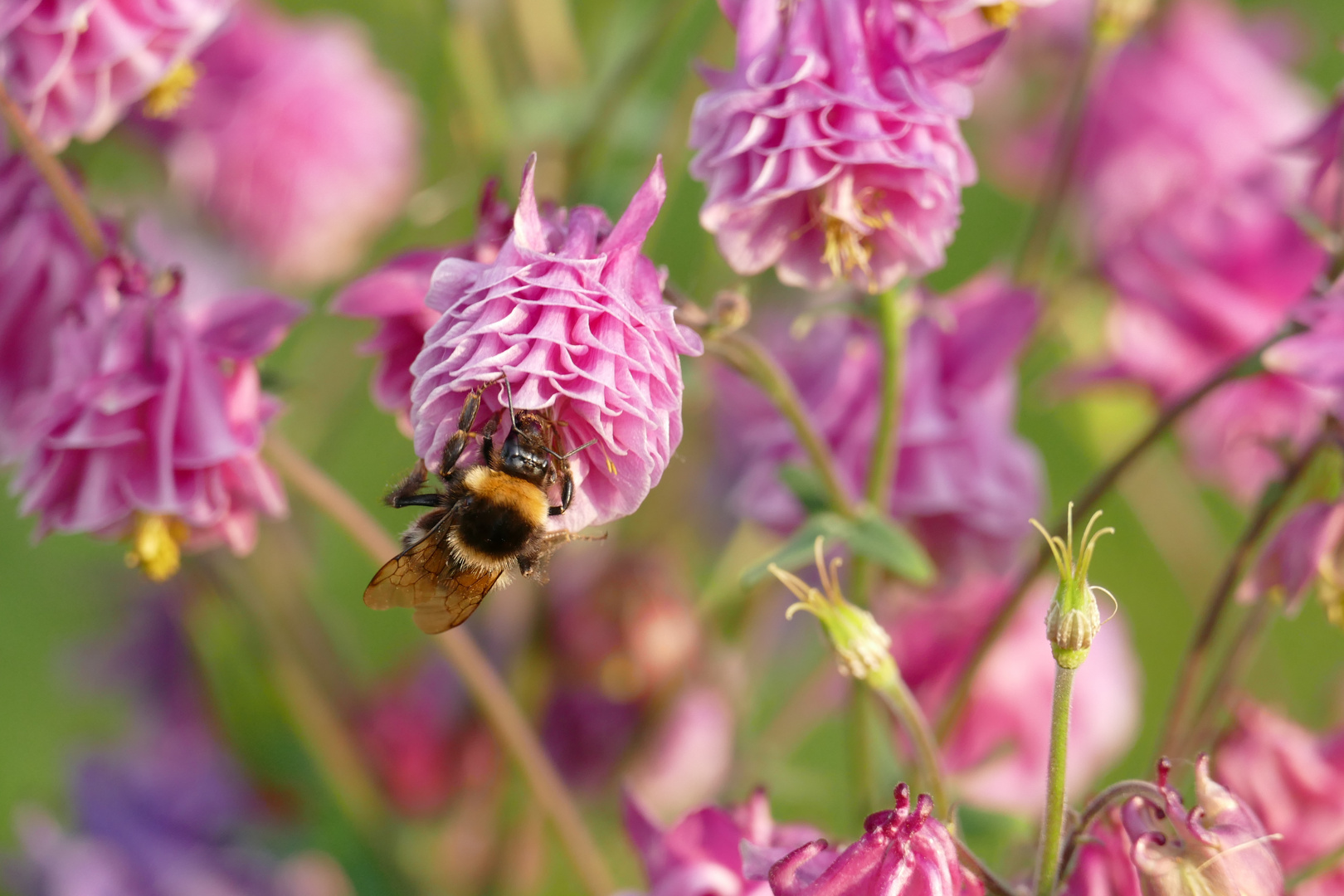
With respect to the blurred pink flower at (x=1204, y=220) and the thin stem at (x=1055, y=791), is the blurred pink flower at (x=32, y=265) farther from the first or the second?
the blurred pink flower at (x=1204, y=220)

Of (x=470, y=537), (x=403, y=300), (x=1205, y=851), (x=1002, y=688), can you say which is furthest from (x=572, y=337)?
(x=1002, y=688)

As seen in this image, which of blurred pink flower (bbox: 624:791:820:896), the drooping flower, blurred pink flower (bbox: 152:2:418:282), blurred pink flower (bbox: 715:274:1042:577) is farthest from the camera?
blurred pink flower (bbox: 152:2:418:282)

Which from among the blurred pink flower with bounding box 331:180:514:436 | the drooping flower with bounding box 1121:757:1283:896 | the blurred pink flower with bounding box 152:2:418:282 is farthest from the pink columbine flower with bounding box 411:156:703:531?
the blurred pink flower with bounding box 152:2:418:282

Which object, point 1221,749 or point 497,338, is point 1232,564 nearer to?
point 1221,749

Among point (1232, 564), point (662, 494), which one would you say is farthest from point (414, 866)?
point (1232, 564)

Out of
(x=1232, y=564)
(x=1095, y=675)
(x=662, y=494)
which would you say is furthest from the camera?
(x=662, y=494)

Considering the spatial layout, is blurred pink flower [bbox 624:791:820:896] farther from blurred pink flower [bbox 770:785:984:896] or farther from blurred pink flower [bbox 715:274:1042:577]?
blurred pink flower [bbox 715:274:1042:577]
